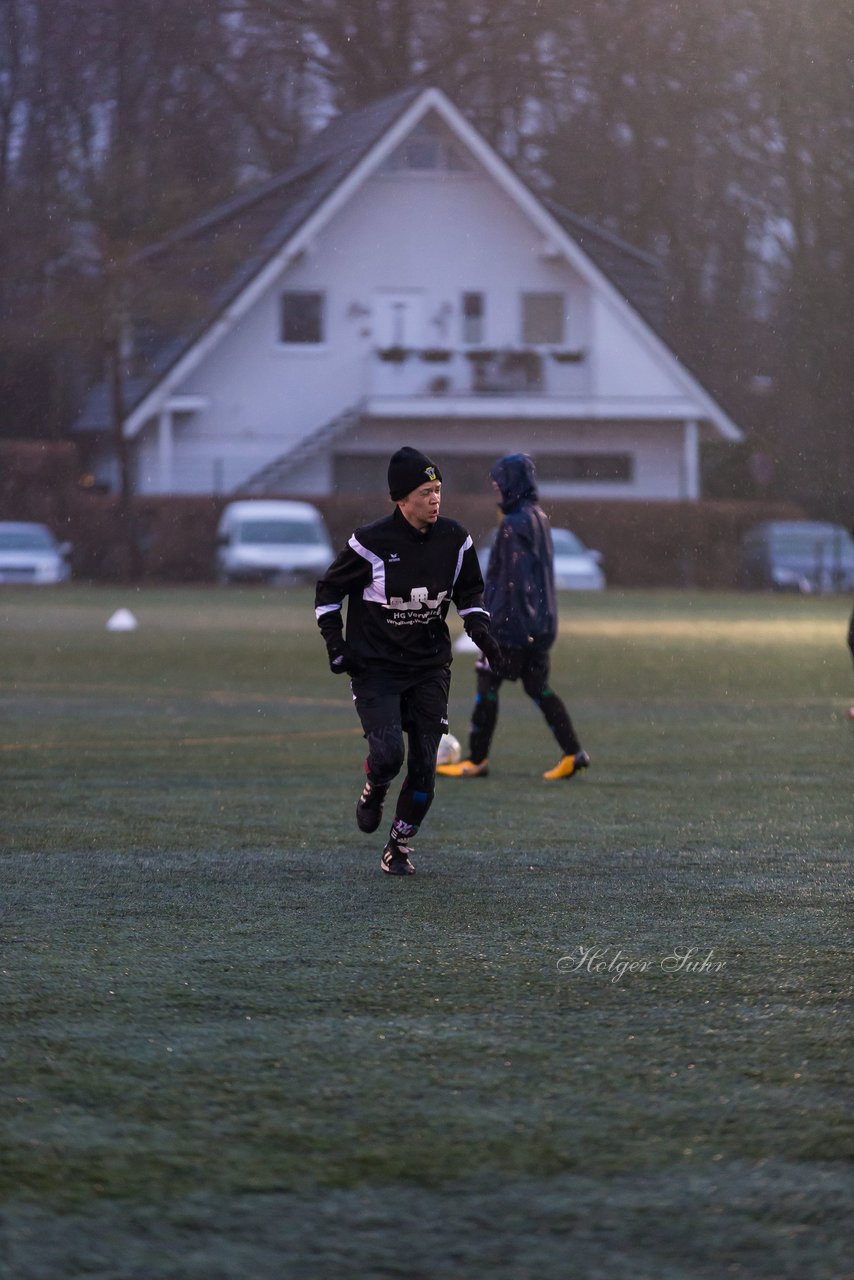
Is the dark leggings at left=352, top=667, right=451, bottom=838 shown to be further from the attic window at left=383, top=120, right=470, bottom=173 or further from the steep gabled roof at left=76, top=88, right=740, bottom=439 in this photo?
the attic window at left=383, top=120, right=470, bottom=173

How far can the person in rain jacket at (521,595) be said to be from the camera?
10.3 meters

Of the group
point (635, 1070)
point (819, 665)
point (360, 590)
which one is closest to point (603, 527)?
point (819, 665)

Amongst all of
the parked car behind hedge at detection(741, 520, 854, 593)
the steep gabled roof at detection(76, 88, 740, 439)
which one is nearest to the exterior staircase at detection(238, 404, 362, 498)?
the steep gabled roof at detection(76, 88, 740, 439)

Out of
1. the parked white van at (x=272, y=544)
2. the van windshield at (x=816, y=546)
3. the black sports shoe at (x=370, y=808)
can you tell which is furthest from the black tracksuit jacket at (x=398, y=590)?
the van windshield at (x=816, y=546)

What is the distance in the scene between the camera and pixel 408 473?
7.27 m

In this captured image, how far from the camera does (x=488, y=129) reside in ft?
142

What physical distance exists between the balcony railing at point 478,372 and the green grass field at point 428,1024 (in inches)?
1279

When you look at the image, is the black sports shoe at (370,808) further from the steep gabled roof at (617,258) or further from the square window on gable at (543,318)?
the square window on gable at (543,318)

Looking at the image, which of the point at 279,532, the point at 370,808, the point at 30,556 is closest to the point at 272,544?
the point at 279,532

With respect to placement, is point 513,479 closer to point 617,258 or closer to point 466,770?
point 466,770

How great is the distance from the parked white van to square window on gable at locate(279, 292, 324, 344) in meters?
6.92

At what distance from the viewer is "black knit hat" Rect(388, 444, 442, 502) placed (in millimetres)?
7266

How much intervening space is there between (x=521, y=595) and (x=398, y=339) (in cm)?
3377

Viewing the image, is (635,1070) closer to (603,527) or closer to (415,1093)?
(415,1093)
